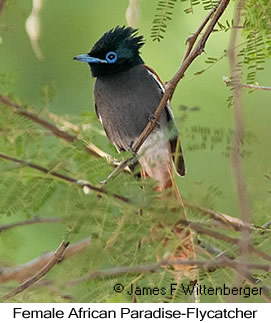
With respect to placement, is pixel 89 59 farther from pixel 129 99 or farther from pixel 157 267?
pixel 157 267

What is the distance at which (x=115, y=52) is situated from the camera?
3559 mm

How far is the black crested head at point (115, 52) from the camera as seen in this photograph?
349 centimetres

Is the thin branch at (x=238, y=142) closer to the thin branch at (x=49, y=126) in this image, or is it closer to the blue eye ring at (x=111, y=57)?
the thin branch at (x=49, y=126)

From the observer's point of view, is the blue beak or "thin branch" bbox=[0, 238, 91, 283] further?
the blue beak

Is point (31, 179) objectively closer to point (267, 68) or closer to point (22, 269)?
point (22, 269)

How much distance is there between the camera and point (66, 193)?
192cm

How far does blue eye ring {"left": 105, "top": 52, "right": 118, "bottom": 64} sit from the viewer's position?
3545mm

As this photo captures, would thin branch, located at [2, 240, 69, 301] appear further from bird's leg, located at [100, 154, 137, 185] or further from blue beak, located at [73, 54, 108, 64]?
blue beak, located at [73, 54, 108, 64]

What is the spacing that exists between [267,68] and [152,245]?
9.30 feet

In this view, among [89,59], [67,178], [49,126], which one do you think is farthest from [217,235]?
[89,59]

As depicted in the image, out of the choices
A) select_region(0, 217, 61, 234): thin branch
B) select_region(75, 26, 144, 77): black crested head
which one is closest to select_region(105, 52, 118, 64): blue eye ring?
select_region(75, 26, 144, 77): black crested head

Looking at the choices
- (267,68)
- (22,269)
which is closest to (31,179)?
(22,269)

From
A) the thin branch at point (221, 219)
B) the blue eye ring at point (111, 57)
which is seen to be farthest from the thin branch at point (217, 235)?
the blue eye ring at point (111, 57)

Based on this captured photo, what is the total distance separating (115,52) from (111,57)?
0.10ft
